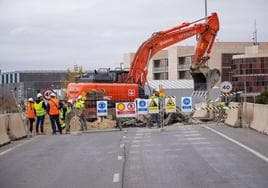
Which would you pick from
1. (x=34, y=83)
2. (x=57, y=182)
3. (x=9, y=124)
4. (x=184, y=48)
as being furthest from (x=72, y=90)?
(x=34, y=83)

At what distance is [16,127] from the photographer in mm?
25156

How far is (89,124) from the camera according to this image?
32219 mm

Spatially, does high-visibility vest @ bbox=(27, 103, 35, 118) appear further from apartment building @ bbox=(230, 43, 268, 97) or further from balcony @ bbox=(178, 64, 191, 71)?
balcony @ bbox=(178, 64, 191, 71)

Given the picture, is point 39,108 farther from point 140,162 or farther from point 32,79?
point 32,79

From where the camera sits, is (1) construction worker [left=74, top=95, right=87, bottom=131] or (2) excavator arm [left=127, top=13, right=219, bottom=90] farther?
(2) excavator arm [left=127, top=13, right=219, bottom=90]

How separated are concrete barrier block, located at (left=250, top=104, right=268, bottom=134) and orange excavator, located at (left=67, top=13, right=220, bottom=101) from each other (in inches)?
441

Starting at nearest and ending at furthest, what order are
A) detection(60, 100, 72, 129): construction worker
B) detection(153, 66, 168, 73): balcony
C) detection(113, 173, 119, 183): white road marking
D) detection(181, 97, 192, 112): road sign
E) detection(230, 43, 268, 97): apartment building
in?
detection(113, 173, 119, 183): white road marking < detection(60, 100, 72, 129): construction worker < detection(181, 97, 192, 112): road sign < detection(230, 43, 268, 97): apartment building < detection(153, 66, 168, 73): balcony

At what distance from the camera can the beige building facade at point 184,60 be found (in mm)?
96375

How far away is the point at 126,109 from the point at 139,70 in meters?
7.36

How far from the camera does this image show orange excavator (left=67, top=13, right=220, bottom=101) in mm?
35969

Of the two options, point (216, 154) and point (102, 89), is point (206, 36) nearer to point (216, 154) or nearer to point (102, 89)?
point (102, 89)

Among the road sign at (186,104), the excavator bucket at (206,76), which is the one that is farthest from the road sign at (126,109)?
the excavator bucket at (206,76)

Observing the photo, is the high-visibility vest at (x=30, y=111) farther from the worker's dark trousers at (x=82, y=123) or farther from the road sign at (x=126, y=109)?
the road sign at (x=126, y=109)

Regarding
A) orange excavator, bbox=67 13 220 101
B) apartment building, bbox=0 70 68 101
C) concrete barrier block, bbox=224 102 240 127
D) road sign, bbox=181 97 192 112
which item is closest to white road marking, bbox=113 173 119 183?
concrete barrier block, bbox=224 102 240 127
